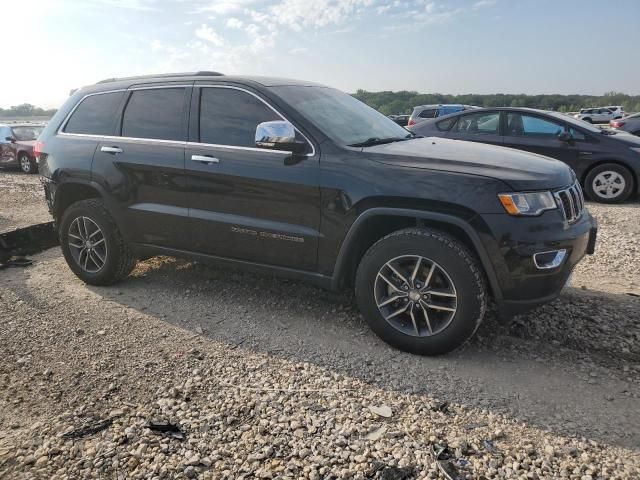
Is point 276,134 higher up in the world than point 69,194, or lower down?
higher up

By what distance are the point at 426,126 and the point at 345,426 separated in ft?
25.3

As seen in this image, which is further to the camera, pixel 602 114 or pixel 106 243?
pixel 602 114

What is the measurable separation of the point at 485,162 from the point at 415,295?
96cm

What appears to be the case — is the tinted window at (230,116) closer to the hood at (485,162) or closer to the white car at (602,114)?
the hood at (485,162)

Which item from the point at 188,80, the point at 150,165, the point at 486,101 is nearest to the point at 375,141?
the point at 188,80

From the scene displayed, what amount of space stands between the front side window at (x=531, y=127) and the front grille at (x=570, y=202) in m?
5.34

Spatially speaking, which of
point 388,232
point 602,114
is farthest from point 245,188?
point 602,114

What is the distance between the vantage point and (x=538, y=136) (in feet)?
26.9

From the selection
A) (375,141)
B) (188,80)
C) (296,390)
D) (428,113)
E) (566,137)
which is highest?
(188,80)

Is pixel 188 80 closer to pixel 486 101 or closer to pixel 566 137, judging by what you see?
pixel 566 137

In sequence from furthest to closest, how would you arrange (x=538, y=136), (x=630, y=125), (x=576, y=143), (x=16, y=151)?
(x=630, y=125) < (x=16, y=151) < (x=538, y=136) < (x=576, y=143)

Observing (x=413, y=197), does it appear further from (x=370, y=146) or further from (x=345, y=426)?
(x=345, y=426)

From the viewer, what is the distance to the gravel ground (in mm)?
2371

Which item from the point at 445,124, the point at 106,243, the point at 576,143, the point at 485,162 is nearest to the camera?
the point at 485,162
